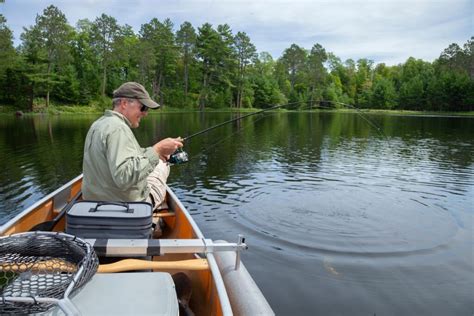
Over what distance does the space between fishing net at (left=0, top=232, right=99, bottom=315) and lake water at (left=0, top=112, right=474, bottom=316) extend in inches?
119

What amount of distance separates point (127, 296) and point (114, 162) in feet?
4.84

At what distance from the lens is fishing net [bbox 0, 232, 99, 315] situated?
1.81 metres

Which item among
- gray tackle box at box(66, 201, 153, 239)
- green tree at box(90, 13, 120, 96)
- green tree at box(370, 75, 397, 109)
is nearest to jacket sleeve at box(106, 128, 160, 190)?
gray tackle box at box(66, 201, 153, 239)

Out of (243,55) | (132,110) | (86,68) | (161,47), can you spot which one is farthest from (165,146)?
(243,55)

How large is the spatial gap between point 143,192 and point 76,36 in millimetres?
Answer: 61408

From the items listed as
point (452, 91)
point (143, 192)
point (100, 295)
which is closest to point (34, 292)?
point (100, 295)

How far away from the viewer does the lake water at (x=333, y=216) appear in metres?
5.16

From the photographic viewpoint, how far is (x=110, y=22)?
169 feet

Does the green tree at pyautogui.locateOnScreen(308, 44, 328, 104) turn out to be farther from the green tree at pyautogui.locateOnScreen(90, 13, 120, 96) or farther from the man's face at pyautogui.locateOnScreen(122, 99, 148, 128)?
the man's face at pyautogui.locateOnScreen(122, 99, 148, 128)

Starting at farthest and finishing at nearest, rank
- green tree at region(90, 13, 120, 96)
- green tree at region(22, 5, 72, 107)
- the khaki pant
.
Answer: green tree at region(90, 13, 120, 96) < green tree at region(22, 5, 72, 107) < the khaki pant

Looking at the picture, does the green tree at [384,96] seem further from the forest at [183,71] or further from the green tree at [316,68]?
the green tree at [316,68]

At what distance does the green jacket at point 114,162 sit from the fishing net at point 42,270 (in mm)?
925

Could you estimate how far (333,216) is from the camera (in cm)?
830

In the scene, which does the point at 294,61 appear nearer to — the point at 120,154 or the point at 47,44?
the point at 47,44
